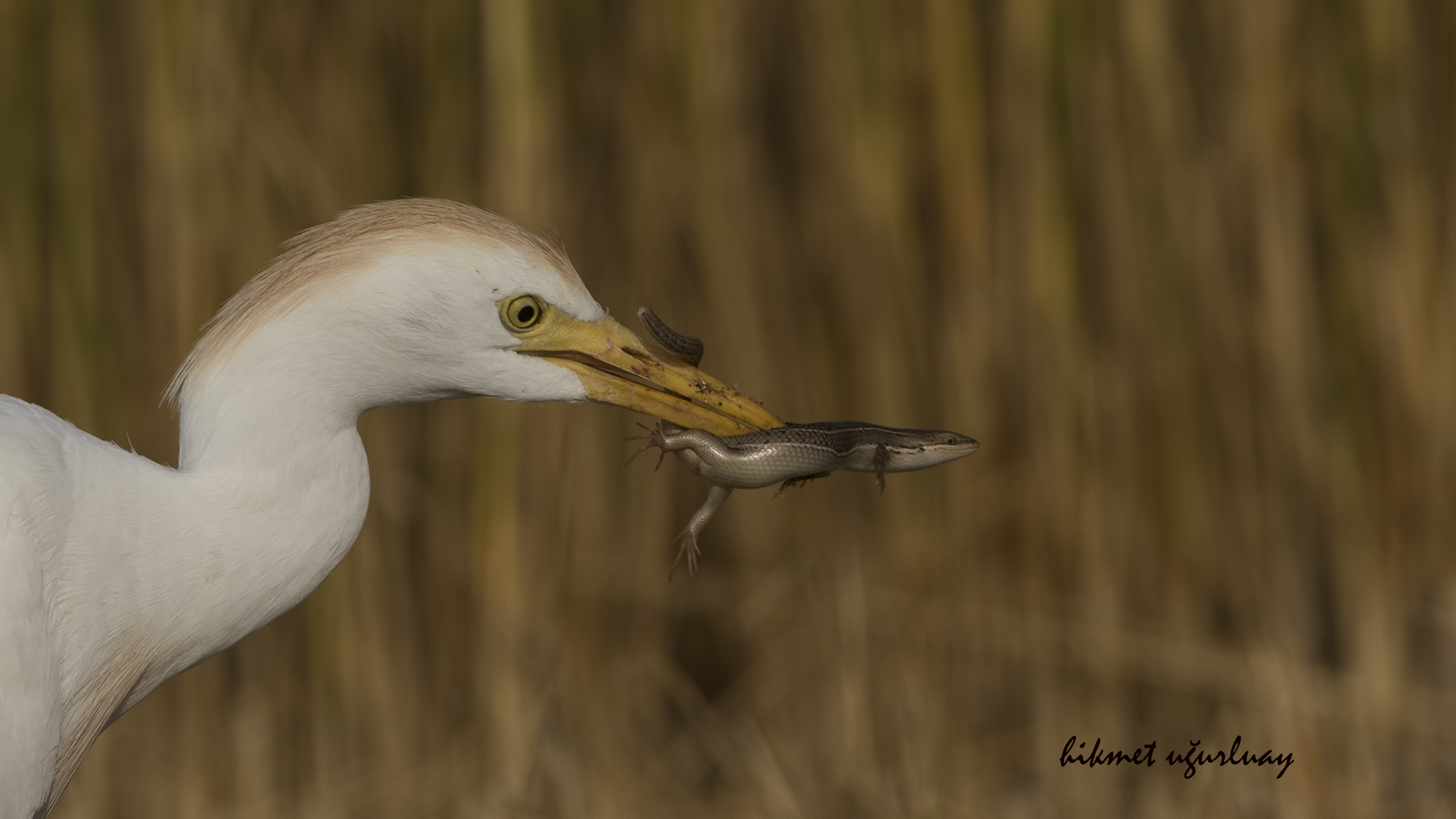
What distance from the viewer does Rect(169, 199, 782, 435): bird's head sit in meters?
1.42

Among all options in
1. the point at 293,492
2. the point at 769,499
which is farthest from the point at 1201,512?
the point at 293,492

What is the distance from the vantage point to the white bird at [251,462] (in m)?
1.41

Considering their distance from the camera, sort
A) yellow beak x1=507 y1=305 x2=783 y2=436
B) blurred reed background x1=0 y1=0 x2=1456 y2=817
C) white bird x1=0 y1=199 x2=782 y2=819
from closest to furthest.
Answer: white bird x1=0 y1=199 x2=782 y2=819, yellow beak x1=507 y1=305 x2=783 y2=436, blurred reed background x1=0 y1=0 x2=1456 y2=817

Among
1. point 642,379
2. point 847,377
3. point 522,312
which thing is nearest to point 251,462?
point 522,312

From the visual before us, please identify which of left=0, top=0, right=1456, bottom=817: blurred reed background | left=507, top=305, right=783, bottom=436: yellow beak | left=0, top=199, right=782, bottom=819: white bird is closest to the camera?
left=0, top=199, right=782, bottom=819: white bird

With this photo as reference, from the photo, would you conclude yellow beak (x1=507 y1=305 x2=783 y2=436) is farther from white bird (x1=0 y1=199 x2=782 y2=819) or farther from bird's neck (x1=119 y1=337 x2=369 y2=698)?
bird's neck (x1=119 y1=337 x2=369 y2=698)

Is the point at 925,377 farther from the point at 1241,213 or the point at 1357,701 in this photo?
the point at 1357,701

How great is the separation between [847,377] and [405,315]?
4.31 ft

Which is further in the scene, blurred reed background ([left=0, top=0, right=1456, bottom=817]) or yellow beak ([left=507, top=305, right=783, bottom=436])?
blurred reed background ([left=0, top=0, right=1456, bottom=817])

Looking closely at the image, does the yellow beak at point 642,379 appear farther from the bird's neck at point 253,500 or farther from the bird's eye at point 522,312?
the bird's neck at point 253,500

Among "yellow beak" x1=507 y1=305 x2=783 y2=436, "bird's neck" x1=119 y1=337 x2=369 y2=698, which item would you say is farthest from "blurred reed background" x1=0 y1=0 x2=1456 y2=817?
"bird's neck" x1=119 y1=337 x2=369 y2=698

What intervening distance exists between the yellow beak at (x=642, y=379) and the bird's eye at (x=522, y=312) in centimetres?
Answer: 2

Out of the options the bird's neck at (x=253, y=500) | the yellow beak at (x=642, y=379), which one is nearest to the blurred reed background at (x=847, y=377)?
the yellow beak at (x=642, y=379)

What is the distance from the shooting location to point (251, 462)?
1.43m
